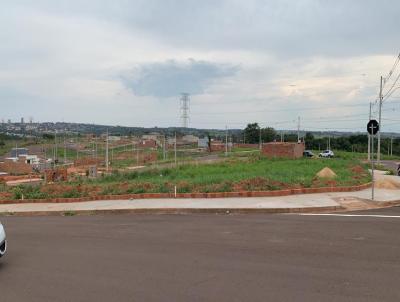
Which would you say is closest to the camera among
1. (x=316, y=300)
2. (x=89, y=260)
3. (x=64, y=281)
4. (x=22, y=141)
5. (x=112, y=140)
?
(x=316, y=300)

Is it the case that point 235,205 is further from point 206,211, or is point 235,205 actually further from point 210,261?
point 210,261

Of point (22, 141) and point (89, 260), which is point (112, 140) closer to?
point (22, 141)

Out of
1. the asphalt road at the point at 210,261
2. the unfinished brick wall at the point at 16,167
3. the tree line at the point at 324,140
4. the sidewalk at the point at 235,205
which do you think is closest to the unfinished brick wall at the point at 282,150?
the sidewalk at the point at 235,205

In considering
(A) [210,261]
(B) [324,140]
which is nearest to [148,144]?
(B) [324,140]

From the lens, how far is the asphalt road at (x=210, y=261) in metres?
6.41

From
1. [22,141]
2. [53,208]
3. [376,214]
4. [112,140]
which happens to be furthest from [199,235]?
[22,141]

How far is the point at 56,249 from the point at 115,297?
4.01m

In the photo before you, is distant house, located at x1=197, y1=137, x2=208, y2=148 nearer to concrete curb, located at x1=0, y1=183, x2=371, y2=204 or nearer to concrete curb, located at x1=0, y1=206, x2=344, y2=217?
concrete curb, located at x1=0, y1=183, x2=371, y2=204

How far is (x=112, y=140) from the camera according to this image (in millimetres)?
97688

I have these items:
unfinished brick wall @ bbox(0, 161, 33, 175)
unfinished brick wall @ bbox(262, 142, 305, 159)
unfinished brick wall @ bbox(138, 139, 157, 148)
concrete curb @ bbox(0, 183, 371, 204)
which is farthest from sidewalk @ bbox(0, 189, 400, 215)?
unfinished brick wall @ bbox(138, 139, 157, 148)

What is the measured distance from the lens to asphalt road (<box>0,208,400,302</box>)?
21.0ft

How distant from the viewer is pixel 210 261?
8.13 m

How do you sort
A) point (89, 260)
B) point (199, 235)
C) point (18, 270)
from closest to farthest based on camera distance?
point (18, 270)
point (89, 260)
point (199, 235)

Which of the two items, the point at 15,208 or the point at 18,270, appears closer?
the point at 18,270
